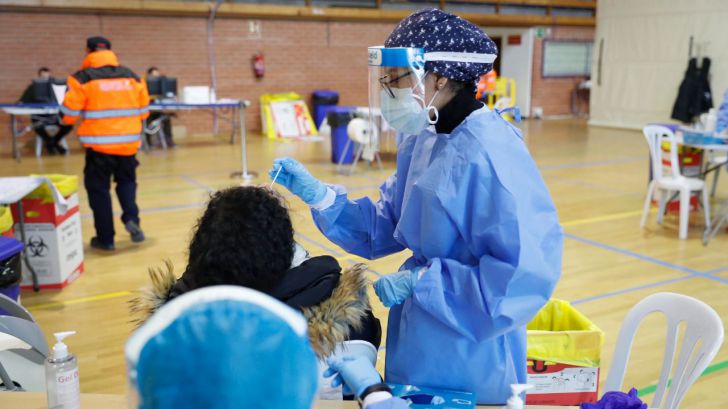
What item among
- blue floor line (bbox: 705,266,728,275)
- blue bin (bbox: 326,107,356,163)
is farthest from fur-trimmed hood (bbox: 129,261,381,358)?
blue bin (bbox: 326,107,356,163)

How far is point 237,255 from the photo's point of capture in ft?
3.91

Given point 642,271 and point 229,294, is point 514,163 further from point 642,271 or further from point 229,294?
point 642,271

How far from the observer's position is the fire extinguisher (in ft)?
40.6

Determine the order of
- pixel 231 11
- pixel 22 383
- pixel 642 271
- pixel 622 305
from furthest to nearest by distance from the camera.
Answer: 1. pixel 231 11
2. pixel 642 271
3. pixel 622 305
4. pixel 22 383

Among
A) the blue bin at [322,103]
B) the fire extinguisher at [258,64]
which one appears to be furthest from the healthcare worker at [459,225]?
the fire extinguisher at [258,64]

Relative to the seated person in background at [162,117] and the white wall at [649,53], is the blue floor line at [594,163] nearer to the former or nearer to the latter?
the white wall at [649,53]

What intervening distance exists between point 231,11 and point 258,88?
163 cm

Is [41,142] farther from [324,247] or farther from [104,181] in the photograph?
[324,247]

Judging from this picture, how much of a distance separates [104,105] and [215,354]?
15.0 feet

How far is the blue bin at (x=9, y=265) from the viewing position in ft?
9.87

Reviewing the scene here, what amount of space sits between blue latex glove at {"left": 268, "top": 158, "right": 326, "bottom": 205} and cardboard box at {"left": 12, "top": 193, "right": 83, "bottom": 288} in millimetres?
2754

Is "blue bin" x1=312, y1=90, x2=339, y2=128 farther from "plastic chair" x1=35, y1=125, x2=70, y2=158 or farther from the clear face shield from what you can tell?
the clear face shield

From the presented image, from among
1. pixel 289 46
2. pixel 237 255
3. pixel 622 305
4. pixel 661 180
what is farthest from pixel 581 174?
pixel 237 255

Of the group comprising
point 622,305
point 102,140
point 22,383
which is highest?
point 102,140
